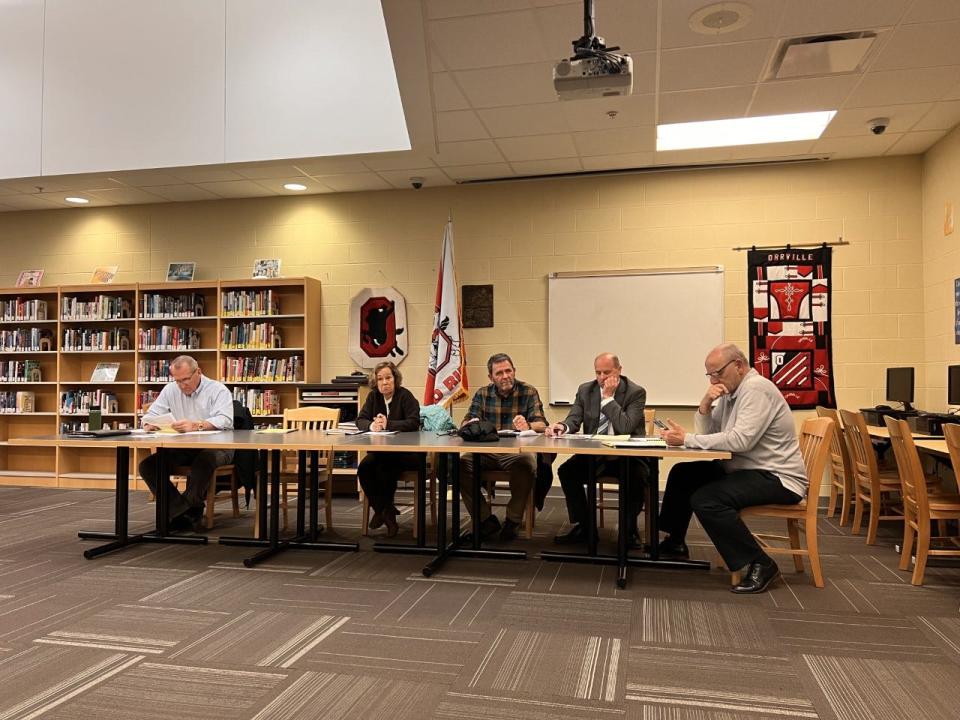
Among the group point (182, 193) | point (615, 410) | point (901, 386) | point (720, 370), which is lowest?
point (615, 410)

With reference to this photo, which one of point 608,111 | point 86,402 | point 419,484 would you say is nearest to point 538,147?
point 608,111

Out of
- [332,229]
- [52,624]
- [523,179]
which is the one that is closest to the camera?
[52,624]

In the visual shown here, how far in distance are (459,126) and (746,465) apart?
10.9ft

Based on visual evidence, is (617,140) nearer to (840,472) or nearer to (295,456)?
(840,472)

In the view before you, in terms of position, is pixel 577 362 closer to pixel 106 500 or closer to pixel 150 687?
pixel 106 500

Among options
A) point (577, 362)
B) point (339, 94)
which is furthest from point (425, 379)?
point (339, 94)

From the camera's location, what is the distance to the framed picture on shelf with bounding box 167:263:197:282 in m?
7.39

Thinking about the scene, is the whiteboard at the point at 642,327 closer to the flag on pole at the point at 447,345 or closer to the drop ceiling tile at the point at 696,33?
the flag on pole at the point at 447,345

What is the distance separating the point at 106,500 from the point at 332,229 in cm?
335

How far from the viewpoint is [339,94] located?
19.5 feet

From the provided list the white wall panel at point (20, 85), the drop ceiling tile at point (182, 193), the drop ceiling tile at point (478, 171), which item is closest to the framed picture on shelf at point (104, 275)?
the drop ceiling tile at point (182, 193)

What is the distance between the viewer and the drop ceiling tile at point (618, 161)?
20.4 ft

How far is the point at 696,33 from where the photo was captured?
4.10 m

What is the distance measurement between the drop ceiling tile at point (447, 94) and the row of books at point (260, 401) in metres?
3.43
